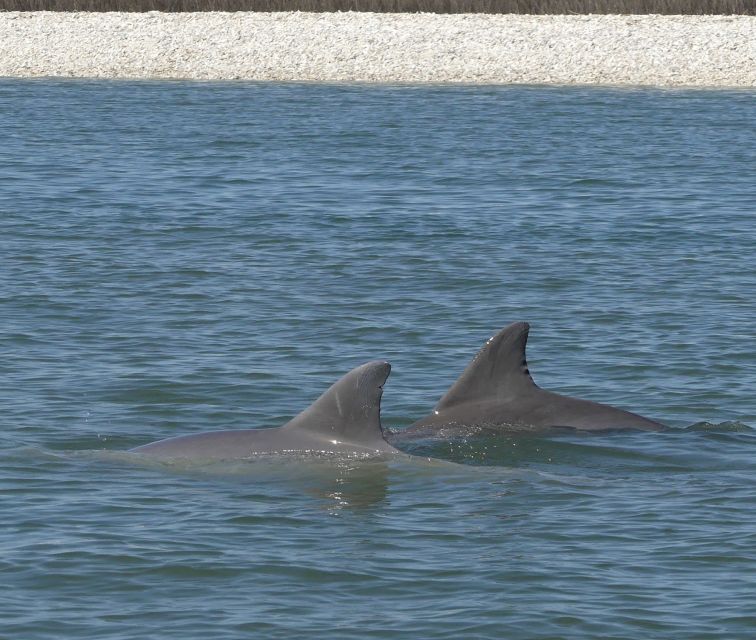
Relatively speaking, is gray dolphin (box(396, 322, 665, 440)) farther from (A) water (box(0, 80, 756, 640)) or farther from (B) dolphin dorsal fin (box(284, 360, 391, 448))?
(B) dolphin dorsal fin (box(284, 360, 391, 448))

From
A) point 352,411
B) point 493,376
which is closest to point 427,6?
point 493,376

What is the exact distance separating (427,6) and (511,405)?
2005 inches

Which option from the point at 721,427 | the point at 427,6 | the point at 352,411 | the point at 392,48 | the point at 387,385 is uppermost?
the point at 427,6

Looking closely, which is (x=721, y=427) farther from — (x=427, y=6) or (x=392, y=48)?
(x=427, y=6)

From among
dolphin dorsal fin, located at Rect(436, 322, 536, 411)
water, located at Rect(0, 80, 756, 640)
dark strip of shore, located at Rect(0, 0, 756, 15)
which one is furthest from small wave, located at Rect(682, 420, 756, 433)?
dark strip of shore, located at Rect(0, 0, 756, 15)

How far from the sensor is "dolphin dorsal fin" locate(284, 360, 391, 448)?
1410 centimetres

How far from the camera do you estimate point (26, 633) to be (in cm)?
1102

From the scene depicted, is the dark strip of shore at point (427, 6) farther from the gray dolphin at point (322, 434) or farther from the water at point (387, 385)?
the gray dolphin at point (322, 434)

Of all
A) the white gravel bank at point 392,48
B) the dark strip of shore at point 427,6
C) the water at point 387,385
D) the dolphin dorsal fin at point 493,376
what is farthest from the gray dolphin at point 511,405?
the dark strip of shore at point 427,6

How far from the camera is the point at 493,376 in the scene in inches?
653

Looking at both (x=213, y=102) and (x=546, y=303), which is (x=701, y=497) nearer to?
(x=546, y=303)

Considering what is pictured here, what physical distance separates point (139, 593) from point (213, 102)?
42.6 metres

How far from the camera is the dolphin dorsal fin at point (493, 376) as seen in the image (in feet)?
53.6

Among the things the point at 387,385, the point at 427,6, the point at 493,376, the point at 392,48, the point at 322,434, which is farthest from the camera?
the point at 427,6
